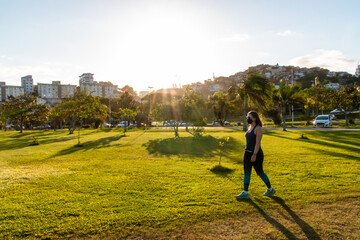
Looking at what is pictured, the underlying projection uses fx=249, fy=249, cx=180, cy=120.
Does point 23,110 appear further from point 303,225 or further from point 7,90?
point 7,90

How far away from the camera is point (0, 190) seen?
6621mm

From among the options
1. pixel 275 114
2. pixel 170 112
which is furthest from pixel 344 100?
pixel 170 112

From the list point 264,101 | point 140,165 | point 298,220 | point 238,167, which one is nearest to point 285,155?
point 238,167

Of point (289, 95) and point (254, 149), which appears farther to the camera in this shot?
point (289, 95)

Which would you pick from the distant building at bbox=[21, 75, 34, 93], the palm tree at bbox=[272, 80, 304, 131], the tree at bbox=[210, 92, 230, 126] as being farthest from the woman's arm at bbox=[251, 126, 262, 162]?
the distant building at bbox=[21, 75, 34, 93]

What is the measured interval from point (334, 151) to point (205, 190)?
9.26 metres

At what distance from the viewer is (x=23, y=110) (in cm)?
3659

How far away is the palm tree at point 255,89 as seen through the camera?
27.2 meters

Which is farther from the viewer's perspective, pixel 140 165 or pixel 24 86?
pixel 24 86

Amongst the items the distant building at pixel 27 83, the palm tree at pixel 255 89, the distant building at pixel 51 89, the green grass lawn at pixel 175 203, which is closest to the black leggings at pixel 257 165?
the green grass lawn at pixel 175 203

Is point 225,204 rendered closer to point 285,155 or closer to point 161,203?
point 161,203

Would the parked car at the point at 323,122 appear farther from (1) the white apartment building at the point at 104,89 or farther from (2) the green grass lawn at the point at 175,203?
(1) the white apartment building at the point at 104,89

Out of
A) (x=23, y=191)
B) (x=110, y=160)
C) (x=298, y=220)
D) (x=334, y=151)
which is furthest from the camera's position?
(x=334, y=151)

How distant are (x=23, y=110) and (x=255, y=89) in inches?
1286
